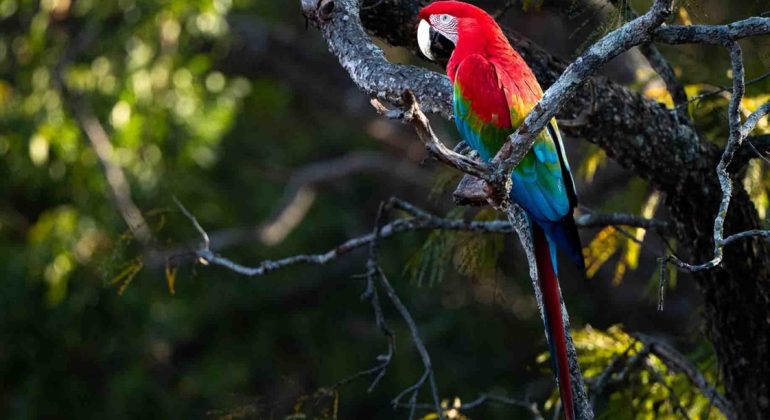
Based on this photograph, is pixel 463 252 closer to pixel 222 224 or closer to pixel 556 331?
pixel 556 331

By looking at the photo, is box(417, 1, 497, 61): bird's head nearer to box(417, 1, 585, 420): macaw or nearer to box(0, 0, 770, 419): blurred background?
box(417, 1, 585, 420): macaw

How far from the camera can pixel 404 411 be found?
8289 mm

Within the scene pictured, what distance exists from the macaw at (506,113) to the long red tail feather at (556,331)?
0.09 metres

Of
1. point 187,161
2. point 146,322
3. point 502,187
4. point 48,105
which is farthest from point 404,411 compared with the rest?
point 502,187

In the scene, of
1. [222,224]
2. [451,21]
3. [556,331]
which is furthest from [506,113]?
[222,224]

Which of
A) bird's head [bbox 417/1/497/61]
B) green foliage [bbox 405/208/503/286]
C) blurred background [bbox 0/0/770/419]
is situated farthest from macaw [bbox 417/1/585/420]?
blurred background [bbox 0/0/770/419]

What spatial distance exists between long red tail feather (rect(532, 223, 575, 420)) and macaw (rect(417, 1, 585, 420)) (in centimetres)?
9

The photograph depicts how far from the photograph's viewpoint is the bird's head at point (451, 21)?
3.05 metres

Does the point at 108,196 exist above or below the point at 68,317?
above

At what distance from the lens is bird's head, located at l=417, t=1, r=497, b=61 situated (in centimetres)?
305

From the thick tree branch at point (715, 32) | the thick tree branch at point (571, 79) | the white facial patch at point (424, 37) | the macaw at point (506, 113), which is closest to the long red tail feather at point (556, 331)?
the macaw at point (506, 113)

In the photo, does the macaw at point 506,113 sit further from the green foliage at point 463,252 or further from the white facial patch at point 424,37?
the green foliage at point 463,252

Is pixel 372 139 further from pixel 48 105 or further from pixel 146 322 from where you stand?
pixel 48 105

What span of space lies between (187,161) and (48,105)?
0.85 m
